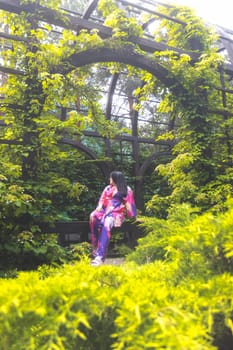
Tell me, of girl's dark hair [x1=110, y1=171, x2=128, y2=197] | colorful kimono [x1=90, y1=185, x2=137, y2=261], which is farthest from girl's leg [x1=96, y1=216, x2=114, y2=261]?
girl's dark hair [x1=110, y1=171, x2=128, y2=197]

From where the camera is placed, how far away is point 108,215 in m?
3.65

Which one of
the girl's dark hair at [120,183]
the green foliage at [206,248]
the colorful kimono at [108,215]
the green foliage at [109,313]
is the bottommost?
the green foliage at [109,313]

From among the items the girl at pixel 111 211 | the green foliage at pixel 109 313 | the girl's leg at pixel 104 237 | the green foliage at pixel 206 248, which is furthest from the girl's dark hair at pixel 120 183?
the green foliage at pixel 109 313

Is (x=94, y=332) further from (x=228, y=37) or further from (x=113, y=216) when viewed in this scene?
(x=228, y=37)

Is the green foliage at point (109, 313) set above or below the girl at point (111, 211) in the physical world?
below

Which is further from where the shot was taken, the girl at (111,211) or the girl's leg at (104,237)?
the girl at (111,211)

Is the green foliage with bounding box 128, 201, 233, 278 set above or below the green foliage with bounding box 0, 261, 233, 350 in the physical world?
above

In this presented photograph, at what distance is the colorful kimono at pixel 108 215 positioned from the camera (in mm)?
3600

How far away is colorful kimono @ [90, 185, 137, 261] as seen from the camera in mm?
3600

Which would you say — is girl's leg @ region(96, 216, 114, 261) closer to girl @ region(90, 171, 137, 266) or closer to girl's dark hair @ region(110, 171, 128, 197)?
girl @ region(90, 171, 137, 266)

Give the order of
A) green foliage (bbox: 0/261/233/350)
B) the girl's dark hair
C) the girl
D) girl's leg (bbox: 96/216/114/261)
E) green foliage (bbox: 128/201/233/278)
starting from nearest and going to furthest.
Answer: green foliage (bbox: 0/261/233/350) → green foliage (bbox: 128/201/233/278) → girl's leg (bbox: 96/216/114/261) → the girl → the girl's dark hair

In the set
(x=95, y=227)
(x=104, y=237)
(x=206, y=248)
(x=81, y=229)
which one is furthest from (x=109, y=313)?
(x=81, y=229)

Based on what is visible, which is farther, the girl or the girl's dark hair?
the girl's dark hair

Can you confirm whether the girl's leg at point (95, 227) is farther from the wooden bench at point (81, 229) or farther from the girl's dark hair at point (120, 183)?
the girl's dark hair at point (120, 183)
